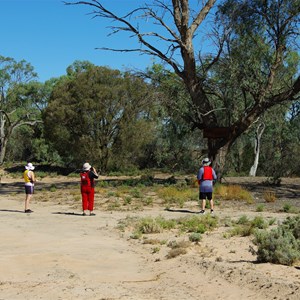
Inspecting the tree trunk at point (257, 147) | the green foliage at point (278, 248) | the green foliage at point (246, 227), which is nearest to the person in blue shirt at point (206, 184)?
the green foliage at point (246, 227)

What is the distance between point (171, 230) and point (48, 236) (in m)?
2.97

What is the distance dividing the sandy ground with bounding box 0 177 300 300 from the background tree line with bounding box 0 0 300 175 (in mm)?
13979

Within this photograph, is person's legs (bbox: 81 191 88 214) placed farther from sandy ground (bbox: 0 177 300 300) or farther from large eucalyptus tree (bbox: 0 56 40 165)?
large eucalyptus tree (bbox: 0 56 40 165)

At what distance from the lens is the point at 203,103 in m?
25.7

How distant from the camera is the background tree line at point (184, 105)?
24906 mm

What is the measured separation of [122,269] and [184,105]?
772 inches

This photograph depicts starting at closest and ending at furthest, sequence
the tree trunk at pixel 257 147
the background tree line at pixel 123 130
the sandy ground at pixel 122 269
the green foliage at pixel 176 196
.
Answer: the sandy ground at pixel 122 269 → the green foliage at pixel 176 196 → the background tree line at pixel 123 130 → the tree trunk at pixel 257 147

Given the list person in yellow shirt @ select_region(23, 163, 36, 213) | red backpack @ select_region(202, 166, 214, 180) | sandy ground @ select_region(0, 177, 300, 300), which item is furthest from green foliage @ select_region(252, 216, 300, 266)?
person in yellow shirt @ select_region(23, 163, 36, 213)

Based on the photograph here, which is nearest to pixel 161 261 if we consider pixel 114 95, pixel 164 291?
pixel 164 291

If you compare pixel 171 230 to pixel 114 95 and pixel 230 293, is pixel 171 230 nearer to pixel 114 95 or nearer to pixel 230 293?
pixel 230 293

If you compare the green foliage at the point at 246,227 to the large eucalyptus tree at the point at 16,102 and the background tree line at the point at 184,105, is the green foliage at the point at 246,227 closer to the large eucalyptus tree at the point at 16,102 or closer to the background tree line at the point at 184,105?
the background tree line at the point at 184,105

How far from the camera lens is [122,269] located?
8484 millimetres

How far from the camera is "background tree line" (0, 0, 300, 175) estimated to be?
24.9m

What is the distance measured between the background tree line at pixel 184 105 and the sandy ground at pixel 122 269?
1398 centimetres
